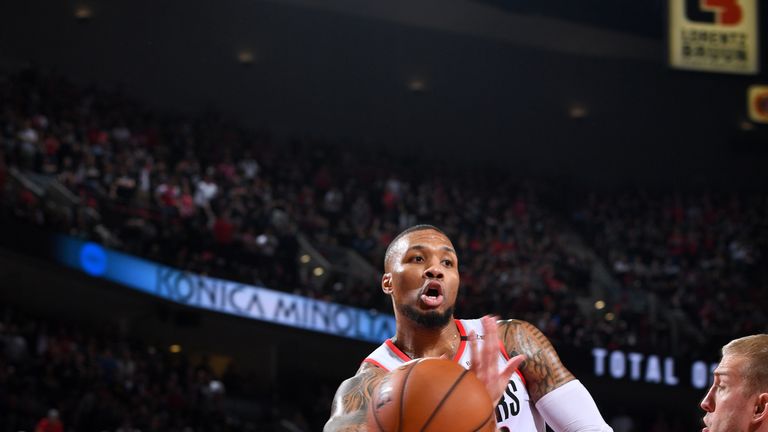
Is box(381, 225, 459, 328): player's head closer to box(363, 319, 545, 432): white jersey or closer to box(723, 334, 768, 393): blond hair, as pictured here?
box(363, 319, 545, 432): white jersey

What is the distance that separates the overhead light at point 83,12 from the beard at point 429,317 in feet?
75.5

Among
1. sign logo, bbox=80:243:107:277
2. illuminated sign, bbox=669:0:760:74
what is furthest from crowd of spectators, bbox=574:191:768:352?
sign logo, bbox=80:243:107:277

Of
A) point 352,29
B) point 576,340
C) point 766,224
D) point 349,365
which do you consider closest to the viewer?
point 576,340

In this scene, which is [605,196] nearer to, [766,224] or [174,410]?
[766,224]

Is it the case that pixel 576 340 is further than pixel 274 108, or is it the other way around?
pixel 274 108

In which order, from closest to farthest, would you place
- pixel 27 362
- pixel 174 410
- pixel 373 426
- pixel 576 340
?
pixel 373 426 < pixel 27 362 < pixel 174 410 < pixel 576 340

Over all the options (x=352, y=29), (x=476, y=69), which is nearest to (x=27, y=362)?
(x=352, y=29)

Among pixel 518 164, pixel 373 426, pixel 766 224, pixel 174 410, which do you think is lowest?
pixel 373 426

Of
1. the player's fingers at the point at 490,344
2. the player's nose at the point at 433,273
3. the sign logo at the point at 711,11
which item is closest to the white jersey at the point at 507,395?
the player's nose at the point at 433,273

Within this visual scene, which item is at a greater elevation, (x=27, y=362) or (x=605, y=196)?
(x=605, y=196)

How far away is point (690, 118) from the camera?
31672 millimetres

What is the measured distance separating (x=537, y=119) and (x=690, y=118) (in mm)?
4606

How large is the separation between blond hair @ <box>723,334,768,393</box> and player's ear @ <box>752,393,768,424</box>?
23mm

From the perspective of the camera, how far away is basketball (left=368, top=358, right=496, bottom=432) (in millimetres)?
3451
